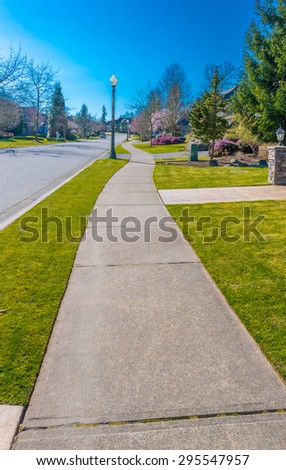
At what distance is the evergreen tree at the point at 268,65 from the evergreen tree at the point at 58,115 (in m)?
54.0

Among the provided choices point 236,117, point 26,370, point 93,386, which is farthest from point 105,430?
point 236,117

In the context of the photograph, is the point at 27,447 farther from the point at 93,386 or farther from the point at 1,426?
the point at 93,386

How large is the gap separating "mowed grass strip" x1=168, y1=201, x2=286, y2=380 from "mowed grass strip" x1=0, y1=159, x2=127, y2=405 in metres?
1.95

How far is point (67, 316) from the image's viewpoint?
11.4ft

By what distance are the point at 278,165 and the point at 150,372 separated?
407 inches

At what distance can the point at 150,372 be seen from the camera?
2.66 metres

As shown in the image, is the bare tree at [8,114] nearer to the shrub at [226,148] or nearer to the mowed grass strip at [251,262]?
the shrub at [226,148]

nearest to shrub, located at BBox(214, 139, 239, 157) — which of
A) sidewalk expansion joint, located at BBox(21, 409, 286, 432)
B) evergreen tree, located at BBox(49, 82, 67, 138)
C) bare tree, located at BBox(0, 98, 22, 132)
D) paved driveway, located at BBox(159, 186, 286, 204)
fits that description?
paved driveway, located at BBox(159, 186, 286, 204)

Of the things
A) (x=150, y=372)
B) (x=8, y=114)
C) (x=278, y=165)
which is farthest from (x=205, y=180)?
(x=8, y=114)

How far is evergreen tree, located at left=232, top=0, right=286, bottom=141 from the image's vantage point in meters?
18.9

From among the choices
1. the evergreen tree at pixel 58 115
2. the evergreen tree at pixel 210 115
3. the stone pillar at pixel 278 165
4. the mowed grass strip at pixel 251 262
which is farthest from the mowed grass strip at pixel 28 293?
the evergreen tree at pixel 58 115

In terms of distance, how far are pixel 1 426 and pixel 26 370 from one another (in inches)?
21.3

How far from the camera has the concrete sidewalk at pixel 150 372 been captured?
209 cm

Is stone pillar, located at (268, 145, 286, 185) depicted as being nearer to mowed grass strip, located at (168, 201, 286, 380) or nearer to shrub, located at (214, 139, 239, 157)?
mowed grass strip, located at (168, 201, 286, 380)
